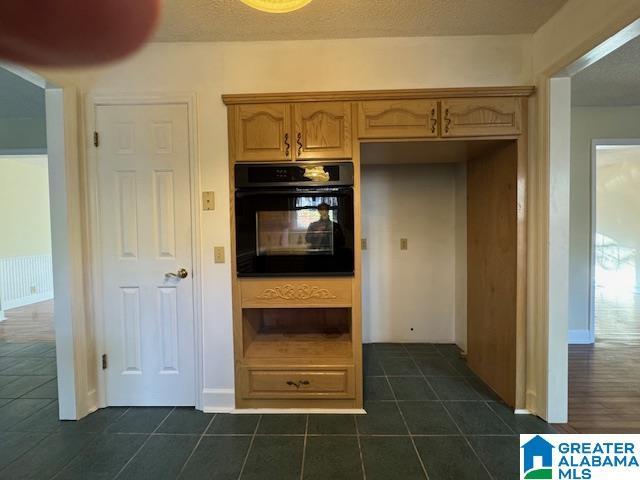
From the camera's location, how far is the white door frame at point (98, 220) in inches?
79.2

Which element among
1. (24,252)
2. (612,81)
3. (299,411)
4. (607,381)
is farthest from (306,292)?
(24,252)

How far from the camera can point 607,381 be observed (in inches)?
95.0

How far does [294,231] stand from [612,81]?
3044mm

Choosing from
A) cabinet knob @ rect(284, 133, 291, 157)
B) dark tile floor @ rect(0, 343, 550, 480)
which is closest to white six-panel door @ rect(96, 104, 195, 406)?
dark tile floor @ rect(0, 343, 550, 480)

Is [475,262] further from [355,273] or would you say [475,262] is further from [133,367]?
[133,367]

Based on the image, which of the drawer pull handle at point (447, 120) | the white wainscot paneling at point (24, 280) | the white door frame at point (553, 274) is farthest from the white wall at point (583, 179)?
the white wainscot paneling at point (24, 280)

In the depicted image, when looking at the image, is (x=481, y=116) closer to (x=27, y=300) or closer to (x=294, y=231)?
(x=294, y=231)

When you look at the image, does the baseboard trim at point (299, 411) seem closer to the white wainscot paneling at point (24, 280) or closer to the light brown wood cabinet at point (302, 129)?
the light brown wood cabinet at point (302, 129)

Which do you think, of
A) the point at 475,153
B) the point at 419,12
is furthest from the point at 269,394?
the point at 419,12

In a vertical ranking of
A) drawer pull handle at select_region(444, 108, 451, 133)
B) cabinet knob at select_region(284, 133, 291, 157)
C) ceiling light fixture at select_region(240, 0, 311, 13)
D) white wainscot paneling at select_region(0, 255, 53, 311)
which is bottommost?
white wainscot paneling at select_region(0, 255, 53, 311)

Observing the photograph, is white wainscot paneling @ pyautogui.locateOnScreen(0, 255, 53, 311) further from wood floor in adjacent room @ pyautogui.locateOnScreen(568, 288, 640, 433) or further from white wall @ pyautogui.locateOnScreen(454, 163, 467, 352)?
wood floor in adjacent room @ pyautogui.locateOnScreen(568, 288, 640, 433)

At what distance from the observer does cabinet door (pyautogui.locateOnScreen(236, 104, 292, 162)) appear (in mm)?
1942

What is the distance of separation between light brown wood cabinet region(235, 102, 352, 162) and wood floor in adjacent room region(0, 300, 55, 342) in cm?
355

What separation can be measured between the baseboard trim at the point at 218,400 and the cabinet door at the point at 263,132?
157 cm
